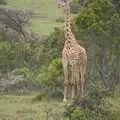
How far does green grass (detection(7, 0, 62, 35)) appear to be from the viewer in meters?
21.9

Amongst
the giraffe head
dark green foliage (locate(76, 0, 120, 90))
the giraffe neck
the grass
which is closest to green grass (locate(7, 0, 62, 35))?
dark green foliage (locate(76, 0, 120, 90))

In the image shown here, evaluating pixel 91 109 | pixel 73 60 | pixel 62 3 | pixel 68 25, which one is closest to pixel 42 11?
pixel 62 3

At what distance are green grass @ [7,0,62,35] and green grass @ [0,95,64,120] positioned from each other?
6221 millimetres

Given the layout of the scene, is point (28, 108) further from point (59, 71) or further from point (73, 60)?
point (73, 60)

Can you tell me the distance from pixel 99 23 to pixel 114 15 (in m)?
0.53

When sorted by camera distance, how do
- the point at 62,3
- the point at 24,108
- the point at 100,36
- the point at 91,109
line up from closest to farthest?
the point at 91,109, the point at 62,3, the point at 24,108, the point at 100,36

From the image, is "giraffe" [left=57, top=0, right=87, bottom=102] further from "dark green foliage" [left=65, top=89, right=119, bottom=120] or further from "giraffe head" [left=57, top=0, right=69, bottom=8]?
"dark green foliage" [left=65, top=89, right=119, bottom=120]

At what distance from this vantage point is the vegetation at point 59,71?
10727mm

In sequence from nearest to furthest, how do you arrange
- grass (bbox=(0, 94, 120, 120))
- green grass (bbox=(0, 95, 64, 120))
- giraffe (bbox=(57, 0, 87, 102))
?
grass (bbox=(0, 94, 120, 120)), green grass (bbox=(0, 95, 64, 120)), giraffe (bbox=(57, 0, 87, 102))

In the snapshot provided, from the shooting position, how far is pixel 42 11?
2425 cm

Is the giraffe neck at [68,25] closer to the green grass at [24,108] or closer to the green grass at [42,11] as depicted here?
the green grass at [24,108]

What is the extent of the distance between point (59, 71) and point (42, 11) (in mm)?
9594

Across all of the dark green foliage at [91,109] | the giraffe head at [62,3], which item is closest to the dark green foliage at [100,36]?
the giraffe head at [62,3]

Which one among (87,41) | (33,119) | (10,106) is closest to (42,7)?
(87,41)
